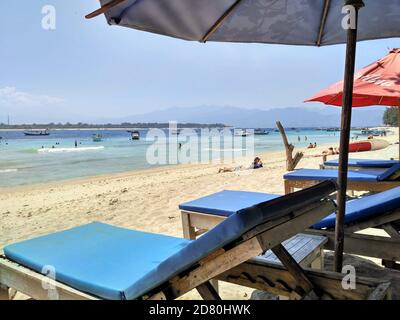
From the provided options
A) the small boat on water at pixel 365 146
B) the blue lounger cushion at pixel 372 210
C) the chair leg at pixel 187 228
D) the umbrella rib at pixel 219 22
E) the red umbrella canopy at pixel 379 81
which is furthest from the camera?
the small boat on water at pixel 365 146

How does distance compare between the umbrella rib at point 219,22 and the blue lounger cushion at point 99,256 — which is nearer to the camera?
the blue lounger cushion at point 99,256

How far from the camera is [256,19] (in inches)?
108

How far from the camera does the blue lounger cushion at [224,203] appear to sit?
2.80m

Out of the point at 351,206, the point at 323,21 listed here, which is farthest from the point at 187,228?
the point at 323,21

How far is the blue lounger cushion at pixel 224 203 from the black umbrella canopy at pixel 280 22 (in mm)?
1039

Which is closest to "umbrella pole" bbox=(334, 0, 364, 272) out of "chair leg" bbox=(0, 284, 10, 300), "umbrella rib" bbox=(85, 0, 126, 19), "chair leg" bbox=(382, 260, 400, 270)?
"chair leg" bbox=(382, 260, 400, 270)

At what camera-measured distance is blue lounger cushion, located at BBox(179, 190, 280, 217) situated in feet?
9.20

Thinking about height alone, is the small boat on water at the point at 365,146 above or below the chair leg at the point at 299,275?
below

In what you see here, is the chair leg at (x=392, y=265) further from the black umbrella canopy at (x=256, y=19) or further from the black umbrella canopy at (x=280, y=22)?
the black umbrella canopy at (x=256, y=19)

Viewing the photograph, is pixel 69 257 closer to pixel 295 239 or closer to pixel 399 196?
pixel 295 239

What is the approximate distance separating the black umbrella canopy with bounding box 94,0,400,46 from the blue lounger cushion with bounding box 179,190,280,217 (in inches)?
60.9

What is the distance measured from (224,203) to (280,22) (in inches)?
68.8

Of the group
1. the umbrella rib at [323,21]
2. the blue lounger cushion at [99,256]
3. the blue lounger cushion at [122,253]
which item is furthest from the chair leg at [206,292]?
the umbrella rib at [323,21]

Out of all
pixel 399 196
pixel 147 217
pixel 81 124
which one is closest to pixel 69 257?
pixel 399 196
